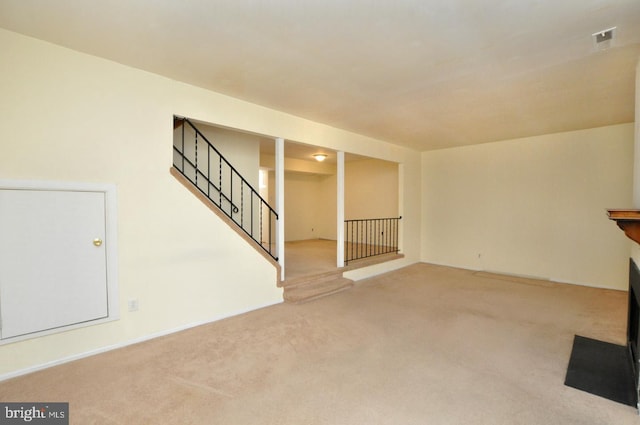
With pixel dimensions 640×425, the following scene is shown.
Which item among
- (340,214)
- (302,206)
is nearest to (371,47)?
(340,214)

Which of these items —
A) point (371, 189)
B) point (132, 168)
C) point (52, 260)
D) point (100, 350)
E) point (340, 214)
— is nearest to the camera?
point (52, 260)

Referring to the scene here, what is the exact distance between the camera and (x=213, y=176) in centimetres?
447

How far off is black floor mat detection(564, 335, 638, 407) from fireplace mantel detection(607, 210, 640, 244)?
1.15 m

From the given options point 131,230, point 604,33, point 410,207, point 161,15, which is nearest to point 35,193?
point 131,230

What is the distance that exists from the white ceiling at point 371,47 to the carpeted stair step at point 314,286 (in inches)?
101

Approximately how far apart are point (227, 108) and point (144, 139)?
3.36ft

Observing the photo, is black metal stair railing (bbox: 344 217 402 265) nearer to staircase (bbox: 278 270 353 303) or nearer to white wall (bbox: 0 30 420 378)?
staircase (bbox: 278 270 353 303)

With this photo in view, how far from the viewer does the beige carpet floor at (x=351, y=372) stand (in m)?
1.88

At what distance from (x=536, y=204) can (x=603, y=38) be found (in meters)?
3.86

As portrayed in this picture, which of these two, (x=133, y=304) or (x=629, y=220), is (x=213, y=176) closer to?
(x=133, y=304)

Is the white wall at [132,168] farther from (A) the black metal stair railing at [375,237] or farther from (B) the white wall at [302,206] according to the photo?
(B) the white wall at [302,206]

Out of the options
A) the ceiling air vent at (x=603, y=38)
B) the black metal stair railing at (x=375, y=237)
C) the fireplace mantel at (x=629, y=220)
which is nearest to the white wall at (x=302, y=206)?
the black metal stair railing at (x=375, y=237)

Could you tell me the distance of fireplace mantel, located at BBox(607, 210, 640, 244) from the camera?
192 cm

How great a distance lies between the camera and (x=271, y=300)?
3.97 m
